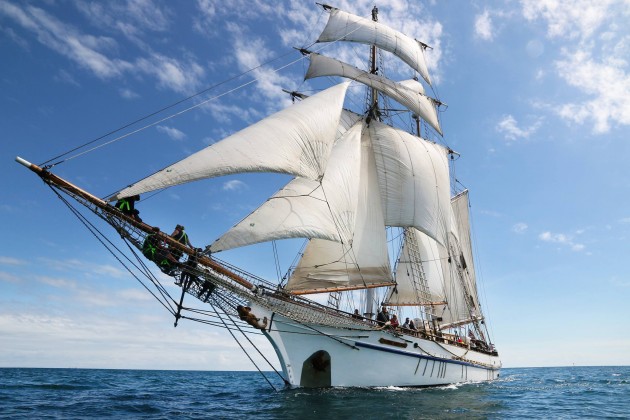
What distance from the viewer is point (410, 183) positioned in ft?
91.9

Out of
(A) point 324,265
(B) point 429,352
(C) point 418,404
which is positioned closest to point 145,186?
(A) point 324,265

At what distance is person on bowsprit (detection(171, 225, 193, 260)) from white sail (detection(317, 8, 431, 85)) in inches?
1003

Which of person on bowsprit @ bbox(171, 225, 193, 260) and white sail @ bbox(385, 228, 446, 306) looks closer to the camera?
person on bowsprit @ bbox(171, 225, 193, 260)

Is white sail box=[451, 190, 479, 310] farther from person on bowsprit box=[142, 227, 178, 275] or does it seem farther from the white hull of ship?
person on bowsprit box=[142, 227, 178, 275]

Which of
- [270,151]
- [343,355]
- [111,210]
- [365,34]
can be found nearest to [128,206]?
[111,210]

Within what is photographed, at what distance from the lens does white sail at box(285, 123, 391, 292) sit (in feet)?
70.7

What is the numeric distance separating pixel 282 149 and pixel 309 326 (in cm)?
761

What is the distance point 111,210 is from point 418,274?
81.2ft

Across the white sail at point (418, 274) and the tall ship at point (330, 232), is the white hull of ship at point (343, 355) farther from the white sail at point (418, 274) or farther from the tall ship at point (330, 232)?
the white sail at point (418, 274)

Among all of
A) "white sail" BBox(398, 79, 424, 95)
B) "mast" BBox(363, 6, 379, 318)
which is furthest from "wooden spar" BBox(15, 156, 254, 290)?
"white sail" BBox(398, 79, 424, 95)

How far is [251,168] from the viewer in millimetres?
14773

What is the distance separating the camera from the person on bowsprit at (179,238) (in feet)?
52.4

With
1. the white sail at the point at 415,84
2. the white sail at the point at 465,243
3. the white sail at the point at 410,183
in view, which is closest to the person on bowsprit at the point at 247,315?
the white sail at the point at 410,183

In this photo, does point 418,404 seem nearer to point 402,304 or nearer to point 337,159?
point 337,159
